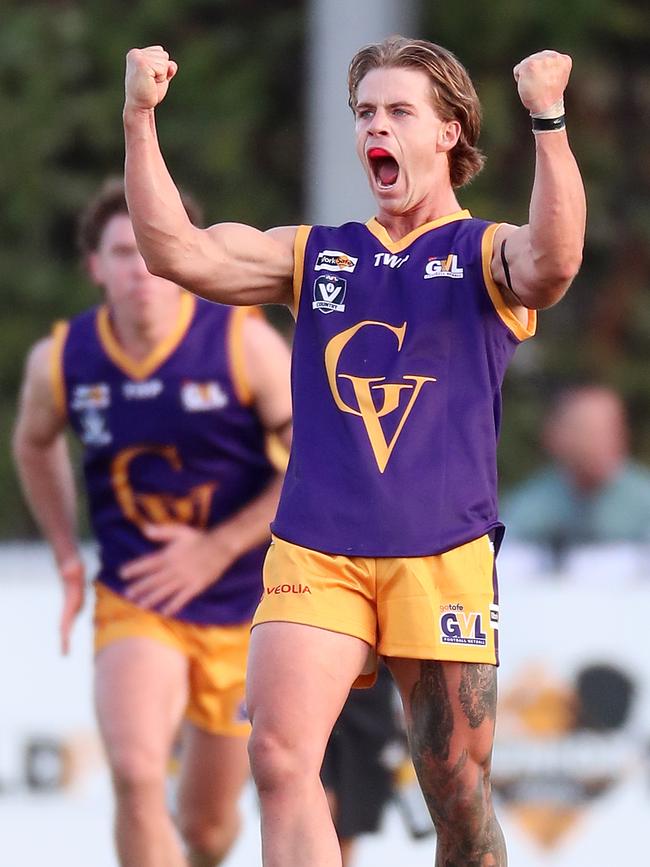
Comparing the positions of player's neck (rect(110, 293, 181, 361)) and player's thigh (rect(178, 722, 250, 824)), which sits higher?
player's neck (rect(110, 293, 181, 361))

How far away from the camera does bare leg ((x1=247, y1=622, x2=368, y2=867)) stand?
3715 millimetres

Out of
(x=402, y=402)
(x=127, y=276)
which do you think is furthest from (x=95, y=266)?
(x=402, y=402)

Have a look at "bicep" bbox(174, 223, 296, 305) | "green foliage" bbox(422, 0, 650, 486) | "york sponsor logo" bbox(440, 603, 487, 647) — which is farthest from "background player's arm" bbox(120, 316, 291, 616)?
"green foliage" bbox(422, 0, 650, 486)

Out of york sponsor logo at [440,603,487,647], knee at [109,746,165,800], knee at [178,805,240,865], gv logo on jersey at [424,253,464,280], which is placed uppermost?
gv logo on jersey at [424,253,464,280]

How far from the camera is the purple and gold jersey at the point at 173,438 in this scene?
535 cm

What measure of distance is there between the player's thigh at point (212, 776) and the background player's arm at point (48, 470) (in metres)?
0.55

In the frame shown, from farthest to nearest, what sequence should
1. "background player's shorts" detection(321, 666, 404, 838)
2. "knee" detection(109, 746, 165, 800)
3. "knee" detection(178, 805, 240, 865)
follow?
1. "background player's shorts" detection(321, 666, 404, 838)
2. "knee" detection(178, 805, 240, 865)
3. "knee" detection(109, 746, 165, 800)

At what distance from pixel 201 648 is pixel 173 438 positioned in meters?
0.68

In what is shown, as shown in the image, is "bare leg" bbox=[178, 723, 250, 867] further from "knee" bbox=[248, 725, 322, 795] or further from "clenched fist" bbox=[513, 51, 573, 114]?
"clenched fist" bbox=[513, 51, 573, 114]

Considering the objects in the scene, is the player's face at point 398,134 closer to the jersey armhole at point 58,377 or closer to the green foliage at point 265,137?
the jersey armhole at point 58,377

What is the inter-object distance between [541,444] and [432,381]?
781 centimetres

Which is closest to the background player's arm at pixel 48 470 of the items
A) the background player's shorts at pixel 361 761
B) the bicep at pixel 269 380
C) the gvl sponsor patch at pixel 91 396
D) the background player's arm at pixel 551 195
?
the gvl sponsor patch at pixel 91 396

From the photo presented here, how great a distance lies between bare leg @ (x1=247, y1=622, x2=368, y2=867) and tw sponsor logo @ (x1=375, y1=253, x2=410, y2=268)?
2.83 ft

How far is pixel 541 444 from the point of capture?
38.1ft
